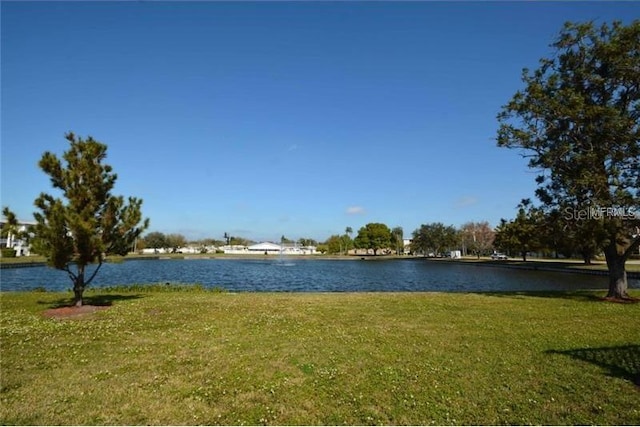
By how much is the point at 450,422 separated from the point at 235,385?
407cm

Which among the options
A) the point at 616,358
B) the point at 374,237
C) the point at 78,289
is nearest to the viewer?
the point at 616,358

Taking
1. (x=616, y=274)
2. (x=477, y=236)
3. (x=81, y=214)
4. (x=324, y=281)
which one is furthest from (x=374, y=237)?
(x=81, y=214)

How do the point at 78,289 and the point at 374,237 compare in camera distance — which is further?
the point at 374,237

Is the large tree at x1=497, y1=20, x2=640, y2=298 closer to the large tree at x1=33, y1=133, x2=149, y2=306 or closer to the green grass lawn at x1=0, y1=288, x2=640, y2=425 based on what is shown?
the green grass lawn at x1=0, y1=288, x2=640, y2=425

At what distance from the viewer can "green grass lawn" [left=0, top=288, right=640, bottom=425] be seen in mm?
6707

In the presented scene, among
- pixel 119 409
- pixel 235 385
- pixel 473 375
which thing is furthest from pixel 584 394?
pixel 119 409

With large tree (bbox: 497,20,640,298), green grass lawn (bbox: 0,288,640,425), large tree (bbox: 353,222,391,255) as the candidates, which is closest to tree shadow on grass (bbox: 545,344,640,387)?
green grass lawn (bbox: 0,288,640,425)

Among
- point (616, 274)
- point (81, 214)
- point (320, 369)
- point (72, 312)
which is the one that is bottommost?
point (320, 369)

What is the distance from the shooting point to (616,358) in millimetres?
9805

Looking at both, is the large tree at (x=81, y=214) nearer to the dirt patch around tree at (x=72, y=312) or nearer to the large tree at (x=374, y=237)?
the dirt patch around tree at (x=72, y=312)

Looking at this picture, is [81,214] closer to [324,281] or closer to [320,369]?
[320,369]

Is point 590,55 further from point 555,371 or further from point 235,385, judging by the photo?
point 235,385

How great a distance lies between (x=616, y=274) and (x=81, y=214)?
2686cm

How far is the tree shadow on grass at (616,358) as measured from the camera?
859 cm
